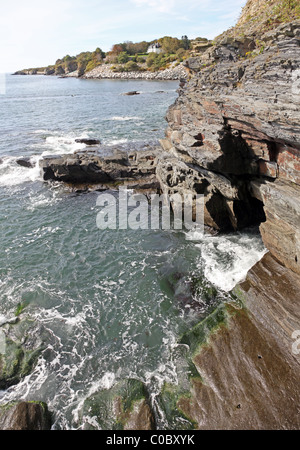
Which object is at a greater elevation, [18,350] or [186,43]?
[186,43]

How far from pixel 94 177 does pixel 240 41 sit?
56.6 feet

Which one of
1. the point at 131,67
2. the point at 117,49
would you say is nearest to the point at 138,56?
the point at 131,67

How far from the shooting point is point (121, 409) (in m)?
9.98

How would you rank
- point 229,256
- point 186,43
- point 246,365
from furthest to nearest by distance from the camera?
point 186,43 → point 229,256 → point 246,365

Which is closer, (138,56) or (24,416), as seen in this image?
(24,416)

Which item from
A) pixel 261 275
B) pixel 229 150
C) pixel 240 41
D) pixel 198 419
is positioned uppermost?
pixel 240 41

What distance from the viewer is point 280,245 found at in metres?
14.1

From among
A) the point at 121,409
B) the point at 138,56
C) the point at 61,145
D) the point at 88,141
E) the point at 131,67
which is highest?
the point at 138,56

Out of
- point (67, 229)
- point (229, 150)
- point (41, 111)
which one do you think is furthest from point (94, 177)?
point (41, 111)

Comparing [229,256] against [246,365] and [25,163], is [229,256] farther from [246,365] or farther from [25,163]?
[25,163]

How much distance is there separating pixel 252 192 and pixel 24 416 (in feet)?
52.3

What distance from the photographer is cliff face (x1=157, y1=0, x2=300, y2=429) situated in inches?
379

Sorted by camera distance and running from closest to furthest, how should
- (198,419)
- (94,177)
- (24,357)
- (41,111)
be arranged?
1. (198,419)
2. (24,357)
3. (94,177)
4. (41,111)
